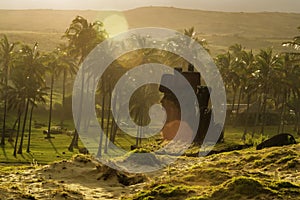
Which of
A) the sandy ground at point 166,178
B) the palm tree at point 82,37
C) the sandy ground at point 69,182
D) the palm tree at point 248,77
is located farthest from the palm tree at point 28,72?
the sandy ground at point 69,182

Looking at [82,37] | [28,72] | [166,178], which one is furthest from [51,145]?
[166,178]

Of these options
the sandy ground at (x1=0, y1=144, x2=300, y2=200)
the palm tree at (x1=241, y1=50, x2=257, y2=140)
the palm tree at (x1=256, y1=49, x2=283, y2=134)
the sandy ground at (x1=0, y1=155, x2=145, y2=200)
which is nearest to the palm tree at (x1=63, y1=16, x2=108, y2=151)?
the palm tree at (x1=241, y1=50, x2=257, y2=140)

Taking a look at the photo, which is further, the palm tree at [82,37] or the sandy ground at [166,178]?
the palm tree at [82,37]

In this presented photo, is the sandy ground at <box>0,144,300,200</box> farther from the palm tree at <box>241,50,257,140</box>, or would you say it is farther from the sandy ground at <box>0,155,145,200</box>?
the palm tree at <box>241,50,257,140</box>

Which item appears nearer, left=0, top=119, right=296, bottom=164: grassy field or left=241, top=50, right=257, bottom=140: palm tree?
left=0, top=119, right=296, bottom=164: grassy field

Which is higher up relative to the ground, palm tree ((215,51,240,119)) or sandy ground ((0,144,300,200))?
palm tree ((215,51,240,119))

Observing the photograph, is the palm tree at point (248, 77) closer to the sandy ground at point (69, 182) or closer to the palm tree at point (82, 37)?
the palm tree at point (82, 37)

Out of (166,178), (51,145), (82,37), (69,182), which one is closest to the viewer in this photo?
(166,178)

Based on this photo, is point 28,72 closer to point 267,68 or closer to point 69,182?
point 267,68

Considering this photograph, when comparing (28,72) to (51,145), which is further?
(51,145)

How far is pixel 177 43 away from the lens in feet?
231

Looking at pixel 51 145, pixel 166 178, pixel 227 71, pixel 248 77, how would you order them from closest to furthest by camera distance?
pixel 166 178, pixel 51 145, pixel 248 77, pixel 227 71

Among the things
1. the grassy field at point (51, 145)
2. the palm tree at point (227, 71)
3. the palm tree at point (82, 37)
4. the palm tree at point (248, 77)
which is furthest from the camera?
the palm tree at point (227, 71)

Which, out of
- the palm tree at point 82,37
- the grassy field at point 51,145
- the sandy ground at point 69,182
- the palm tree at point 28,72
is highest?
the palm tree at point 82,37
